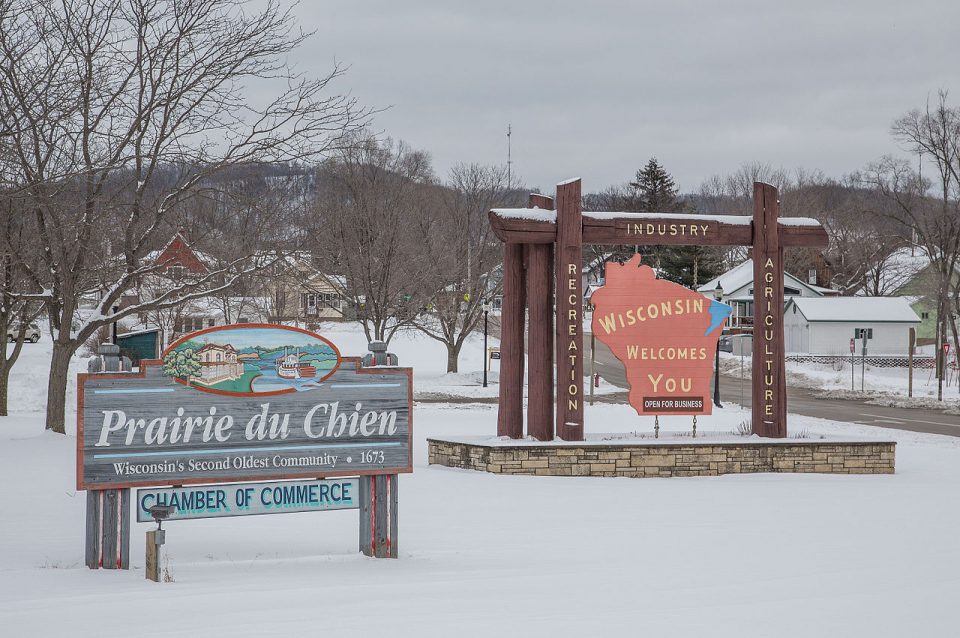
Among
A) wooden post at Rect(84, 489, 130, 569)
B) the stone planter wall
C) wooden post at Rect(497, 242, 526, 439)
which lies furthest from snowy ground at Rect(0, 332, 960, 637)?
wooden post at Rect(497, 242, 526, 439)

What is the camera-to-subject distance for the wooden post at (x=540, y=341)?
15008 millimetres

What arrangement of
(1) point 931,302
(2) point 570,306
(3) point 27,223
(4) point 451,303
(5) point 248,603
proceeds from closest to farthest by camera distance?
1. (5) point 248,603
2. (2) point 570,306
3. (3) point 27,223
4. (4) point 451,303
5. (1) point 931,302

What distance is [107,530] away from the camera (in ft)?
25.6

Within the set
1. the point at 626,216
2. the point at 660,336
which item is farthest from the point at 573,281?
the point at 660,336

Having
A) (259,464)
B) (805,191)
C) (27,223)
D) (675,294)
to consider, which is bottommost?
(259,464)

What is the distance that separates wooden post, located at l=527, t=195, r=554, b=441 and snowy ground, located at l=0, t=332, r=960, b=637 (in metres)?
1.15

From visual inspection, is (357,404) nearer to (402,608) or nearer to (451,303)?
(402,608)

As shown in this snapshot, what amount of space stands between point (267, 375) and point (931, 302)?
59.2 meters

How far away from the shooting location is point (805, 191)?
90.0 meters

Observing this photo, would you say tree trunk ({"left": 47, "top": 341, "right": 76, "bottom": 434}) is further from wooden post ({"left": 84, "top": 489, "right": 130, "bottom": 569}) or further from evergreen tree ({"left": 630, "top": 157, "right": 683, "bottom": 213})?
evergreen tree ({"left": 630, "top": 157, "right": 683, "bottom": 213})

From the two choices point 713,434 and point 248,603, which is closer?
point 248,603

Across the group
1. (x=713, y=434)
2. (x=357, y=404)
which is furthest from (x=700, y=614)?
(x=713, y=434)

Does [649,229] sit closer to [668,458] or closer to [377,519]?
[668,458]

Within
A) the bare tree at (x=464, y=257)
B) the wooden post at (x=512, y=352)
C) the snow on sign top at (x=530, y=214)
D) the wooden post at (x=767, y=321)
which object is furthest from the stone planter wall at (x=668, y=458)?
the bare tree at (x=464, y=257)
